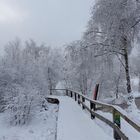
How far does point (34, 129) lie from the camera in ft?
46.0

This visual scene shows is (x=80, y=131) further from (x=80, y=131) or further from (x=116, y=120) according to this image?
(x=116, y=120)

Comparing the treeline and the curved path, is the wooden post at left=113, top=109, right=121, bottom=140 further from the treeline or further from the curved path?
the treeline

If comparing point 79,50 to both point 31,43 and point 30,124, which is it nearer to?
point 30,124

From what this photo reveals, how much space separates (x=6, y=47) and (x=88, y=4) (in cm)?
3492

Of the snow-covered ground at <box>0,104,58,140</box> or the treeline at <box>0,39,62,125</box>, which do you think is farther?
the treeline at <box>0,39,62,125</box>

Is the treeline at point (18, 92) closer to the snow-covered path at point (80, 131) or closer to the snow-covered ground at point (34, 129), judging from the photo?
the snow-covered ground at point (34, 129)

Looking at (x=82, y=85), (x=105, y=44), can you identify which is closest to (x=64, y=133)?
(x=105, y=44)

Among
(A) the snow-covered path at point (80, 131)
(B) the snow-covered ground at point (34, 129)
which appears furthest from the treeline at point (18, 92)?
(A) the snow-covered path at point (80, 131)

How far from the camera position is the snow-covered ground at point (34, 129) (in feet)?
39.0

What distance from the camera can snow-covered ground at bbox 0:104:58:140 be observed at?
39.0ft

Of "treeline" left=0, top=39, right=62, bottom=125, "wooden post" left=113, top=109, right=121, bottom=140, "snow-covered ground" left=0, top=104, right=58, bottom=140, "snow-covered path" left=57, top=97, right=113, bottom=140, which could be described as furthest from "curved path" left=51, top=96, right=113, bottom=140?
"treeline" left=0, top=39, right=62, bottom=125

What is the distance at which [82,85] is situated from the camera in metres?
39.0

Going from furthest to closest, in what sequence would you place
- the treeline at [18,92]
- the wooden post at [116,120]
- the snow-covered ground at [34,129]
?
the treeline at [18,92]
the snow-covered ground at [34,129]
the wooden post at [116,120]

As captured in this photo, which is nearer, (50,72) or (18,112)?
(18,112)
